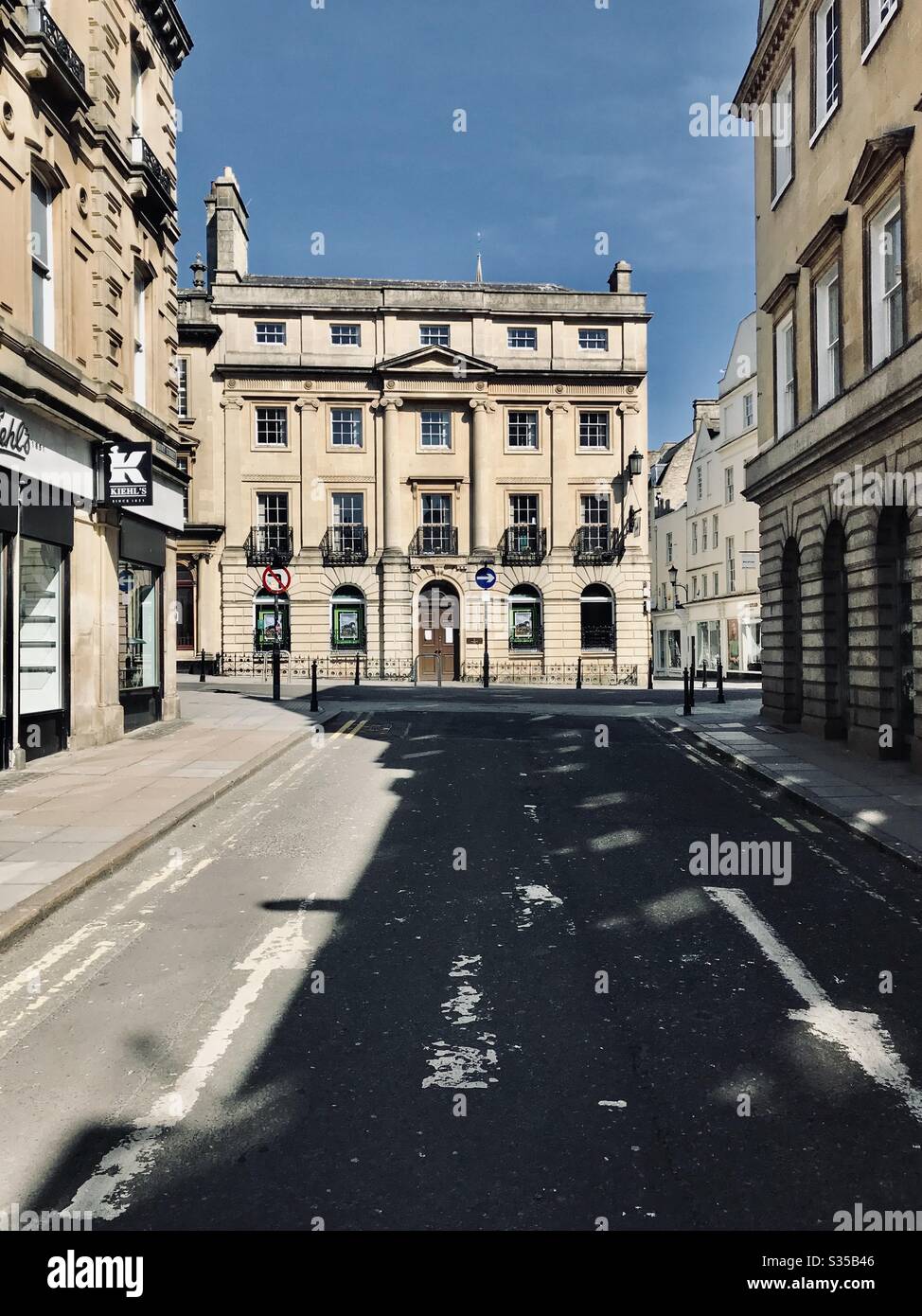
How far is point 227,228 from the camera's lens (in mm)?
39438

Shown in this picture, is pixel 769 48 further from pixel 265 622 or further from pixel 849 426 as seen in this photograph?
pixel 265 622

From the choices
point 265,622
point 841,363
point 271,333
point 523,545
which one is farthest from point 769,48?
point 265,622

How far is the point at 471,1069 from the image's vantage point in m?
3.91

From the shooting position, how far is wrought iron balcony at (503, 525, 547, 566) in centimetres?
3875

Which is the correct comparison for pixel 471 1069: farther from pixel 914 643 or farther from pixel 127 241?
pixel 127 241

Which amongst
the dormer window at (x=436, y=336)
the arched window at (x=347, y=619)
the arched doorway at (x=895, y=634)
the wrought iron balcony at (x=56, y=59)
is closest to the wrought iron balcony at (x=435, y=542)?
the arched window at (x=347, y=619)

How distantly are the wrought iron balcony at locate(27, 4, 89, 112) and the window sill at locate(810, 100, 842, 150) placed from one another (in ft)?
40.3

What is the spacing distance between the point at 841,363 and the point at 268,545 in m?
27.7

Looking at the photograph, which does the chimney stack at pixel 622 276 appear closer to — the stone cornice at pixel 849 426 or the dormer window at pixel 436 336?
the dormer window at pixel 436 336

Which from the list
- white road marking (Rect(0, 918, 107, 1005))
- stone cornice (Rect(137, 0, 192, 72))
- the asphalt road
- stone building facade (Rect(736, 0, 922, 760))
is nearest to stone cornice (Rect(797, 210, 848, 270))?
stone building facade (Rect(736, 0, 922, 760))

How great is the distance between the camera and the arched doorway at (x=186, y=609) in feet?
126

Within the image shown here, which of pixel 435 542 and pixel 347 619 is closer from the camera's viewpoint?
pixel 347 619
